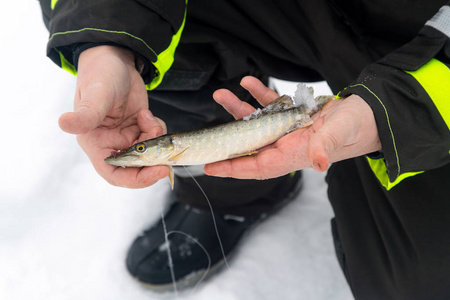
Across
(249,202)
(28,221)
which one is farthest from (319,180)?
(28,221)

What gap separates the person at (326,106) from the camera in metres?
1.33

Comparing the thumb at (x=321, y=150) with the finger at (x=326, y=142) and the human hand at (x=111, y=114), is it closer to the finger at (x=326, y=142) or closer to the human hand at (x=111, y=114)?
the finger at (x=326, y=142)

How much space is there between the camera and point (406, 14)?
162cm

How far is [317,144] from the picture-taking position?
1120 mm

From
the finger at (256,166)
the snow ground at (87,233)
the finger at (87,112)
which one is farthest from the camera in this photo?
the snow ground at (87,233)

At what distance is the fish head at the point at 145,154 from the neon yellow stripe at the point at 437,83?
1.03 metres

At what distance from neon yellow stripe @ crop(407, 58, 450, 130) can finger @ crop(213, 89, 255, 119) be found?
76 cm

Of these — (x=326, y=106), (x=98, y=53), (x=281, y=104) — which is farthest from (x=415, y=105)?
(x=98, y=53)

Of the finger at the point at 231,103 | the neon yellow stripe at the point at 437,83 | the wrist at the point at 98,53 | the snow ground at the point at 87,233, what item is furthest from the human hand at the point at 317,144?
the snow ground at the point at 87,233

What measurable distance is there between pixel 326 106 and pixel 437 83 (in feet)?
1.51

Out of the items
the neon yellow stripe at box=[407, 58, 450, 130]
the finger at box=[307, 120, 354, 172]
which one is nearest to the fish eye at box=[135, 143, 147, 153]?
the finger at box=[307, 120, 354, 172]

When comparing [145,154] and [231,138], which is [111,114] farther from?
[231,138]

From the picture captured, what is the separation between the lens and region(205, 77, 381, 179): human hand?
1155mm

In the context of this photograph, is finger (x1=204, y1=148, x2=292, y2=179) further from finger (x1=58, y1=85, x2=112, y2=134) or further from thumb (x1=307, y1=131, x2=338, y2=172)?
finger (x1=58, y1=85, x2=112, y2=134)
